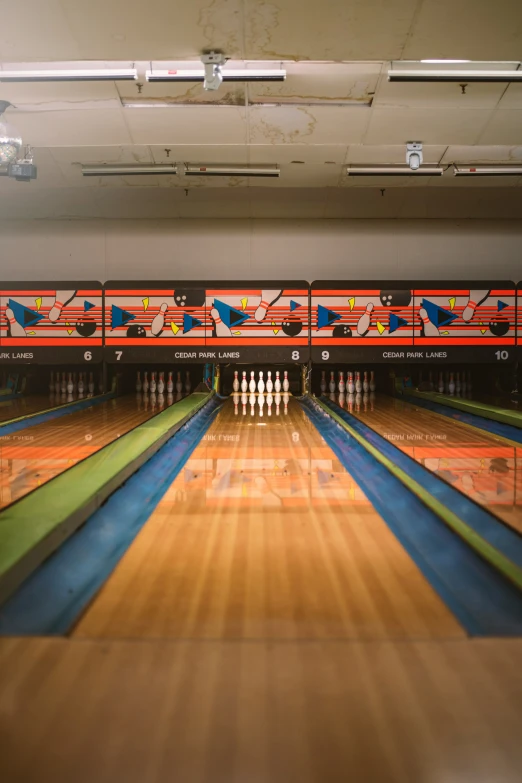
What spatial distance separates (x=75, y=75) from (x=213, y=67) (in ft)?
2.67

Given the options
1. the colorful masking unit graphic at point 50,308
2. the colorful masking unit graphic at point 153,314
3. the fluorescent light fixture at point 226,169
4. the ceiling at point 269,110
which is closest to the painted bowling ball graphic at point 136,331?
the colorful masking unit graphic at point 153,314

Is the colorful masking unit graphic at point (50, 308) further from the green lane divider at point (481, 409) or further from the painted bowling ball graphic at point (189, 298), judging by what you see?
the green lane divider at point (481, 409)

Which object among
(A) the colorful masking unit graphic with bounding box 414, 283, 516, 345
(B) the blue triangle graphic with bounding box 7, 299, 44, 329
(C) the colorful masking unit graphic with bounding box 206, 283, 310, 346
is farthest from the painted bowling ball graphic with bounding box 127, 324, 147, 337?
(A) the colorful masking unit graphic with bounding box 414, 283, 516, 345

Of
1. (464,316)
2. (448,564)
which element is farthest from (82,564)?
(464,316)

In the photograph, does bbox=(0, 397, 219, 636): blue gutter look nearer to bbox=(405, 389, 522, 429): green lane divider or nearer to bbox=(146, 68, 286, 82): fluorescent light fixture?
bbox=(146, 68, 286, 82): fluorescent light fixture

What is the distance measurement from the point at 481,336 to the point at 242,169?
2647 millimetres

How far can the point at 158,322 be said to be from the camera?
5.05m

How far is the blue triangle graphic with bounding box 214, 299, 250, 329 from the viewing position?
5.04m

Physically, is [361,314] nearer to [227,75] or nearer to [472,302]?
[472,302]

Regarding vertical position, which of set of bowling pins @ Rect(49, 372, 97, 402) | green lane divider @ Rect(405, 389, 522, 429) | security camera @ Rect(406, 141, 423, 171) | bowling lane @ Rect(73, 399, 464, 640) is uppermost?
security camera @ Rect(406, 141, 423, 171)

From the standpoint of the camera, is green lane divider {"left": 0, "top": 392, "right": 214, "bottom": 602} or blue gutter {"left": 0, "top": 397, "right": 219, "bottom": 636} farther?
green lane divider {"left": 0, "top": 392, "right": 214, "bottom": 602}

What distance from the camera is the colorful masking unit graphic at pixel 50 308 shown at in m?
5.06

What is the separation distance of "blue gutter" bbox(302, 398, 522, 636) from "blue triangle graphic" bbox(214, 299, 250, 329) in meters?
2.98

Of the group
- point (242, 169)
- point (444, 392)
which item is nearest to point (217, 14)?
point (242, 169)
